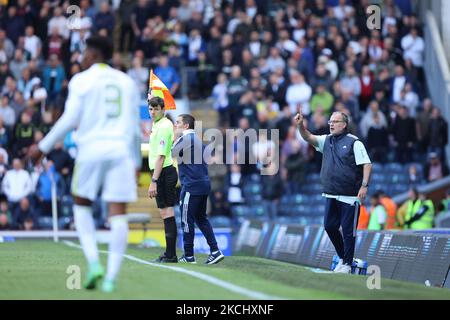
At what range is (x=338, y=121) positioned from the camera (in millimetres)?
15672

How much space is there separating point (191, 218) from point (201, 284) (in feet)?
13.2

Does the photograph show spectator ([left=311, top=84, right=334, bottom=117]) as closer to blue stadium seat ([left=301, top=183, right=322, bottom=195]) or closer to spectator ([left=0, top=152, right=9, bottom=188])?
blue stadium seat ([left=301, top=183, right=322, bottom=195])

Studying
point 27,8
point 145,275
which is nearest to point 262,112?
point 27,8

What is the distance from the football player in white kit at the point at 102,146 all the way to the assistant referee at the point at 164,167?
14.2 feet

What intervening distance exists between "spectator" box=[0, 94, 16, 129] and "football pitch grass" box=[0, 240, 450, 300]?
44.7 ft

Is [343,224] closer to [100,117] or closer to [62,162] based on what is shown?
[100,117]

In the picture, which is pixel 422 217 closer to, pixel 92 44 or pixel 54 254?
pixel 54 254

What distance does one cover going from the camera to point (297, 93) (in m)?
30.0

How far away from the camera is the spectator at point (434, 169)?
29.2 m

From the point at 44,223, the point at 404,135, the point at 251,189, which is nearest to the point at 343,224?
the point at 251,189

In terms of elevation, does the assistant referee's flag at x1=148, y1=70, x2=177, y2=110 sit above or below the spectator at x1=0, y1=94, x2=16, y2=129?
above

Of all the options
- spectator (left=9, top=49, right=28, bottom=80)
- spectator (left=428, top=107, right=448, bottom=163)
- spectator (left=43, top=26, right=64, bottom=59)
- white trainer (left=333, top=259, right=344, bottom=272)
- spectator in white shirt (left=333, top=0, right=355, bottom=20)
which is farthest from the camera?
spectator in white shirt (left=333, top=0, right=355, bottom=20)

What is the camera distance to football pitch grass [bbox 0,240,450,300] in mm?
10922

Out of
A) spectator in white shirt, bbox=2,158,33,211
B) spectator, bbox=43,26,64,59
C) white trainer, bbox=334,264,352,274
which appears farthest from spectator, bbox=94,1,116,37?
white trainer, bbox=334,264,352,274
